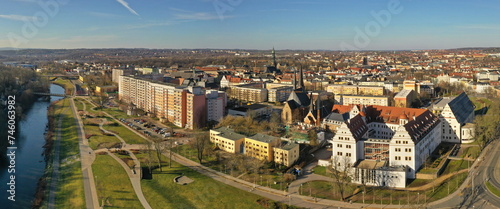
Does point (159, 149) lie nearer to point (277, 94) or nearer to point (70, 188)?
point (70, 188)

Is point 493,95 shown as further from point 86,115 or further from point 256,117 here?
point 86,115

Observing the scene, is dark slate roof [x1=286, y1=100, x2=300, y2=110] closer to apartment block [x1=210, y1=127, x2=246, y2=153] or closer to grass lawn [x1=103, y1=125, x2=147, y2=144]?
apartment block [x1=210, y1=127, x2=246, y2=153]

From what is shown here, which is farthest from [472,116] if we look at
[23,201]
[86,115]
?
[86,115]

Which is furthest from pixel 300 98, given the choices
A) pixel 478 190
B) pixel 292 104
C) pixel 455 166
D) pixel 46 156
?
pixel 46 156

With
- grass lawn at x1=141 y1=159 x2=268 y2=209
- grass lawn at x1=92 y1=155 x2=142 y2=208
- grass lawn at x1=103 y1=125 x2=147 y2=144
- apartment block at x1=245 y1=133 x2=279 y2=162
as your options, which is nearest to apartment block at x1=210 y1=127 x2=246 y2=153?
apartment block at x1=245 y1=133 x2=279 y2=162

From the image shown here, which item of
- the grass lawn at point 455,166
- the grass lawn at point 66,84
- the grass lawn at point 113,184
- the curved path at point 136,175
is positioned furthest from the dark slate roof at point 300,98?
the grass lawn at point 66,84

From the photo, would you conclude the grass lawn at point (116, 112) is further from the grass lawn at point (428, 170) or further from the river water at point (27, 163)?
the grass lawn at point (428, 170)

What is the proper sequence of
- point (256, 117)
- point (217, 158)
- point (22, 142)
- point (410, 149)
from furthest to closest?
point (256, 117)
point (22, 142)
point (217, 158)
point (410, 149)
